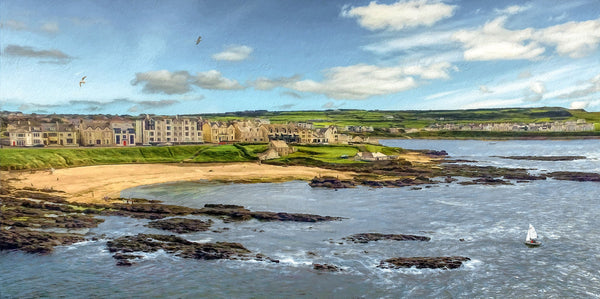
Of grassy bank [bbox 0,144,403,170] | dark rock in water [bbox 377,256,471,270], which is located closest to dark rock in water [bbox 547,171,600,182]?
grassy bank [bbox 0,144,403,170]

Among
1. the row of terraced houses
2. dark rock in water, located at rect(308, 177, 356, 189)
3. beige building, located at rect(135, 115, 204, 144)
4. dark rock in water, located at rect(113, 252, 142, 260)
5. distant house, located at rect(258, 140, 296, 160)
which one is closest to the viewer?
dark rock in water, located at rect(113, 252, 142, 260)

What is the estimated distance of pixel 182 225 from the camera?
34656 millimetres

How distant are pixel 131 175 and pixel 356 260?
4633cm

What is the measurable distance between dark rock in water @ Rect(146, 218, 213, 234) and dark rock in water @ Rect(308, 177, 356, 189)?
23617 millimetres

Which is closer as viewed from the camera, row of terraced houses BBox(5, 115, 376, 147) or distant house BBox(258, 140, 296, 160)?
distant house BBox(258, 140, 296, 160)

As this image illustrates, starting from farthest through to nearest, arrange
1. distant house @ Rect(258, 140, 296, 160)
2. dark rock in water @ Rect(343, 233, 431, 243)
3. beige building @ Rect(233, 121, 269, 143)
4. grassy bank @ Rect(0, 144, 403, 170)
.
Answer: beige building @ Rect(233, 121, 269, 143) < distant house @ Rect(258, 140, 296, 160) < grassy bank @ Rect(0, 144, 403, 170) < dark rock in water @ Rect(343, 233, 431, 243)

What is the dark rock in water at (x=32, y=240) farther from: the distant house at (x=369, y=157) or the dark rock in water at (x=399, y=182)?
the distant house at (x=369, y=157)

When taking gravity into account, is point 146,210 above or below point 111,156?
below

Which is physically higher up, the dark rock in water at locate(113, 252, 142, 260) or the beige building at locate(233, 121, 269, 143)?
the beige building at locate(233, 121, 269, 143)

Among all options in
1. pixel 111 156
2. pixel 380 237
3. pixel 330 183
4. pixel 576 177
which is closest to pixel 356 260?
pixel 380 237

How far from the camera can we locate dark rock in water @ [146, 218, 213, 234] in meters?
33.7

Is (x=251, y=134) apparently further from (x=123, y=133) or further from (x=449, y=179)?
Result: (x=449, y=179)

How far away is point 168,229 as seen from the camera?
111 feet

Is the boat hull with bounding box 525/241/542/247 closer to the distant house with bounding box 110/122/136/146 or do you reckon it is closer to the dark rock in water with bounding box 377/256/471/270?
the dark rock in water with bounding box 377/256/471/270
